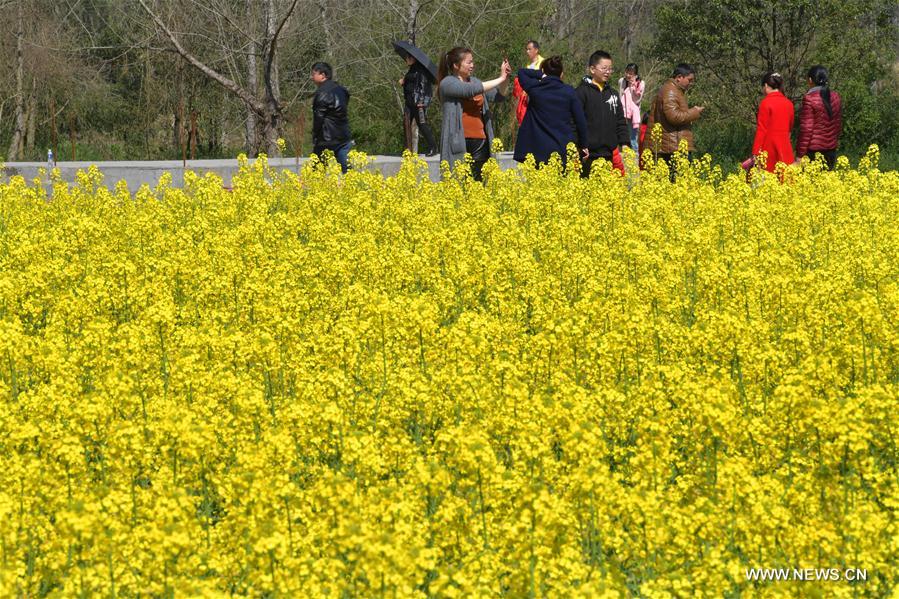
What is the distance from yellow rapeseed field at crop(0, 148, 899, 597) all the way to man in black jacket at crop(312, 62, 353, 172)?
11.5 feet

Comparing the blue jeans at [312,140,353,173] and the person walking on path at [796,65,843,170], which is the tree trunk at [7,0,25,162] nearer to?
the blue jeans at [312,140,353,173]

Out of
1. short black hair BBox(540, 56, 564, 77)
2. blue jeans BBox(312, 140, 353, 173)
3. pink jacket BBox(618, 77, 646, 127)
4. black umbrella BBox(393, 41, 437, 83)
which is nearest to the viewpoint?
short black hair BBox(540, 56, 564, 77)

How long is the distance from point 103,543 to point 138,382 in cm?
231

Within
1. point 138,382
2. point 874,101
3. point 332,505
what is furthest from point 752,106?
point 332,505

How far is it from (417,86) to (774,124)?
218 inches

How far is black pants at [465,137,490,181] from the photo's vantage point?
14039mm

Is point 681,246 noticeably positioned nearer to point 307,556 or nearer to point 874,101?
point 307,556

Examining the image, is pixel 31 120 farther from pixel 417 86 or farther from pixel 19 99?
pixel 417 86

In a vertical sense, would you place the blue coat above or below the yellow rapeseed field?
above

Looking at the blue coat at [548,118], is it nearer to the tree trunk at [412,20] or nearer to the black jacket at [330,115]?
the black jacket at [330,115]

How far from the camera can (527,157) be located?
13805 millimetres

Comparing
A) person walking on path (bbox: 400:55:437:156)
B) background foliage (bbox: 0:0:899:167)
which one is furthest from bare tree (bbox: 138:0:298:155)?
person walking on path (bbox: 400:55:437:156)

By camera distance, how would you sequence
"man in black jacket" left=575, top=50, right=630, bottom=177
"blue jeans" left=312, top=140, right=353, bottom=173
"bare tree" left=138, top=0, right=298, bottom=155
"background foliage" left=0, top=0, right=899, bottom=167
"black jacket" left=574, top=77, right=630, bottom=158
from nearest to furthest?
"man in black jacket" left=575, top=50, right=630, bottom=177
"black jacket" left=574, top=77, right=630, bottom=158
"blue jeans" left=312, top=140, right=353, bottom=173
"bare tree" left=138, top=0, right=298, bottom=155
"background foliage" left=0, top=0, right=899, bottom=167

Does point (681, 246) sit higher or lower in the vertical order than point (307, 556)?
higher
